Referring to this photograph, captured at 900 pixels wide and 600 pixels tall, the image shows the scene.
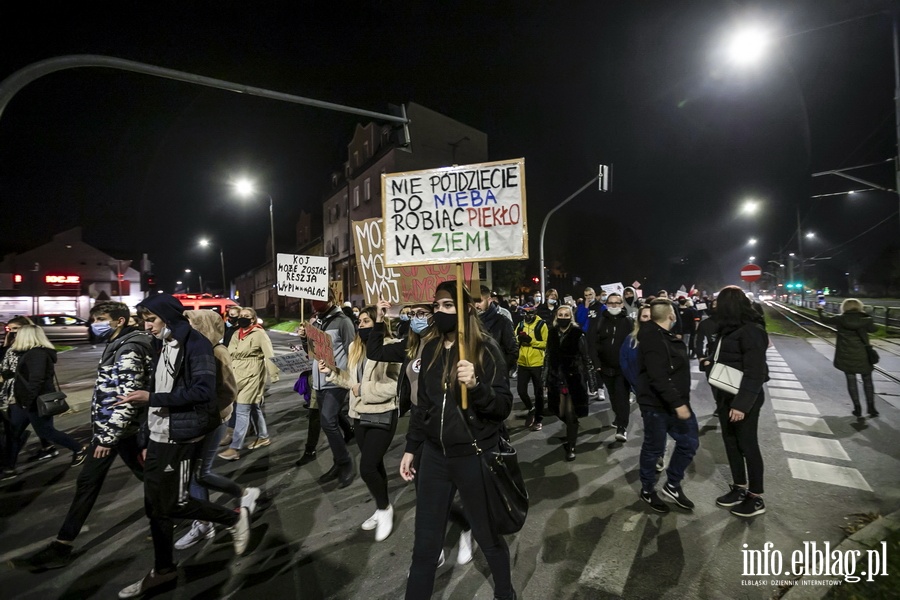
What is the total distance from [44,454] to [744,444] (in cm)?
868

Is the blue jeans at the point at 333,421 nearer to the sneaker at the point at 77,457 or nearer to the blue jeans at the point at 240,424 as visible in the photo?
the blue jeans at the point at 240,424

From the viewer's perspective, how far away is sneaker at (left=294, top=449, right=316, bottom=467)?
18.4 ft

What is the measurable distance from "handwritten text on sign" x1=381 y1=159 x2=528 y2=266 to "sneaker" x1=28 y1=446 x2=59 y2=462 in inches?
245

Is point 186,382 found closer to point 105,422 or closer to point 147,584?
point 105,422

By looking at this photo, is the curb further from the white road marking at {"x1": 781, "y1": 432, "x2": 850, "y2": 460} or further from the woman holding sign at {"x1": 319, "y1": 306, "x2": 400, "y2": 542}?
the woman holding sign at {"x1": 319, "y1": 306, "x2": 400, "y2": 542}

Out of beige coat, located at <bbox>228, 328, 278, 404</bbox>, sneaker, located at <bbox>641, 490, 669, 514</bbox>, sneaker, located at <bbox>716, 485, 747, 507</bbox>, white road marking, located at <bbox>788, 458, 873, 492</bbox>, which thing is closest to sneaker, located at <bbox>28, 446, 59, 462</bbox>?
beige coat, located at <bbox>228, 328, 278, 404</bbox>

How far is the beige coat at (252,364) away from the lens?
6008 mm

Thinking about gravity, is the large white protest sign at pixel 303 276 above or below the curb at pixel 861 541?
above

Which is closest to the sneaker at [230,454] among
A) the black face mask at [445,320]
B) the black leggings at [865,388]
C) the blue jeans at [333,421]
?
the blue jeans at [333,421]

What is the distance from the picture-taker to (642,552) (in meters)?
3.39

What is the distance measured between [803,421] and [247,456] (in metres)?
8.09

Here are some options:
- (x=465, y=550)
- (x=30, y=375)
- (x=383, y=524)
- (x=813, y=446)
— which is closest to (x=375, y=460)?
(x=383, y=524)

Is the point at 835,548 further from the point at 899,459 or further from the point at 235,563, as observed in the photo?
the point at 235,563

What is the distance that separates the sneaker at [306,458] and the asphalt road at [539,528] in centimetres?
13
